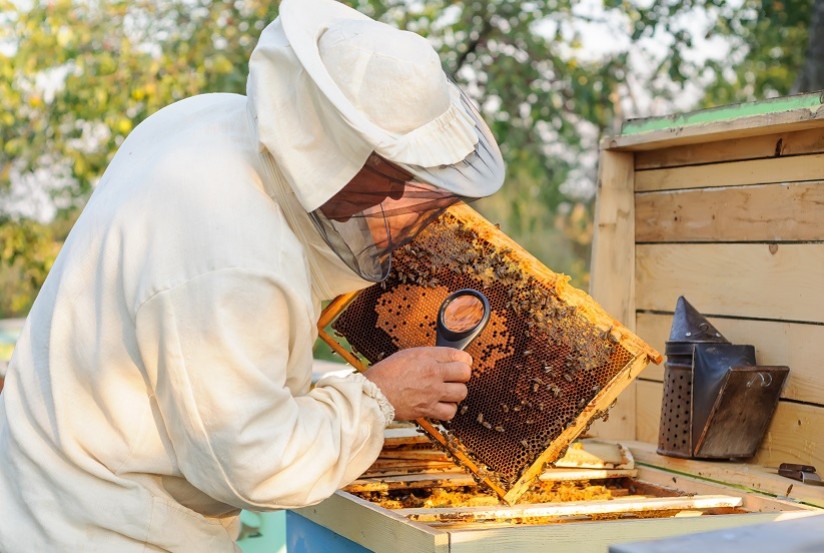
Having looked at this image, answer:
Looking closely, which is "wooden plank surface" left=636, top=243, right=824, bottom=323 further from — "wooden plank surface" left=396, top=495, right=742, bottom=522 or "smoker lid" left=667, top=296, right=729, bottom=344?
"wooden plank surface" left=396, top=495, right=742, bottom=522

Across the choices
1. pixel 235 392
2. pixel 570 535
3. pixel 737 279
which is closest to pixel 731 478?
pixel 737 279

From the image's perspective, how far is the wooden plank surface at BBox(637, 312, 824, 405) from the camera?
110 inches

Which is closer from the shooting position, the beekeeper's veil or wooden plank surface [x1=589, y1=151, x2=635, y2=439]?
the beekeeper's veil

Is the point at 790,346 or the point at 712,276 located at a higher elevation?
the point at 712,276

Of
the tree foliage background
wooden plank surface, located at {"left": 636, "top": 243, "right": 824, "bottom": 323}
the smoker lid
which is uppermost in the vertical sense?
the tree foliage background

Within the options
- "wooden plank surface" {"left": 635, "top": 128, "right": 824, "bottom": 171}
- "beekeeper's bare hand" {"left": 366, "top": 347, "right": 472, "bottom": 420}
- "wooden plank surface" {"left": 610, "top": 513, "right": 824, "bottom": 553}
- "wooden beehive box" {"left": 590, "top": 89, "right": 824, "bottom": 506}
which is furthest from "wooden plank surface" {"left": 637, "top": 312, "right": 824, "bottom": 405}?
"wooden plank surface" {"left": 610, "top": 513, "right": 824, "bottom": 553}

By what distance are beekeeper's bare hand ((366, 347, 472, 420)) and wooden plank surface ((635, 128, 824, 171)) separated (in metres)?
1.29

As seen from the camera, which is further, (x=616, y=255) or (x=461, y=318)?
(x=616, y=255)

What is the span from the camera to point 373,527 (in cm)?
225

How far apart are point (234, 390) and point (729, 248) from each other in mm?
1913

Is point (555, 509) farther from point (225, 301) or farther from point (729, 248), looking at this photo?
point (729, 248)

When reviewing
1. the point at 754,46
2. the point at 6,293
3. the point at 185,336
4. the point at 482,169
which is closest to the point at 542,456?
the point at 482,169

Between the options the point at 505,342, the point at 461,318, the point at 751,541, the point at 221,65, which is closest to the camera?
the point at 751,541

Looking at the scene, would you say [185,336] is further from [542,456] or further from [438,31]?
[438,31]
